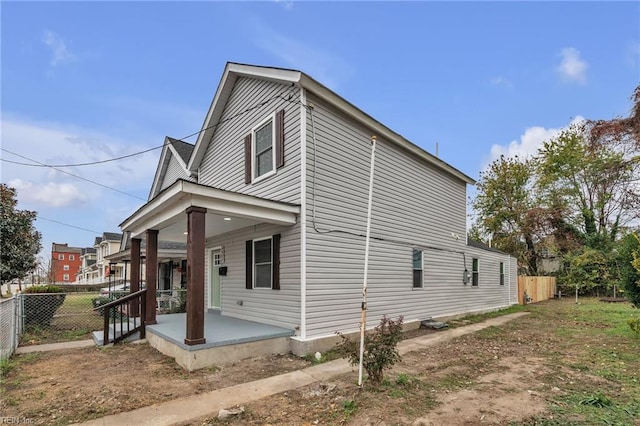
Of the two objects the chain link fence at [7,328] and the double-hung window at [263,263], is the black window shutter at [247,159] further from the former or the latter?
the chain link fence at [7,328]

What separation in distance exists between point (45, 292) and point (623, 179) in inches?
1028

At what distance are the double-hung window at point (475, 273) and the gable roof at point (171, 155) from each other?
1064 cm

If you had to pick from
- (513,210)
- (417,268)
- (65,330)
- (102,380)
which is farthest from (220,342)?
(513,210)

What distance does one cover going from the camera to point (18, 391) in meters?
4.93

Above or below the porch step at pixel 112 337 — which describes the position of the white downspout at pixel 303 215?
above

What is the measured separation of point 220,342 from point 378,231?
14.7 feet

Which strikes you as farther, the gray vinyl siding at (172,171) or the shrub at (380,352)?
the gray vinyl siding at (172,171)

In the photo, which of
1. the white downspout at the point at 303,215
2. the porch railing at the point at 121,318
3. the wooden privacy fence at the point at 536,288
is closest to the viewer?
the white downspout at the point at 303,215

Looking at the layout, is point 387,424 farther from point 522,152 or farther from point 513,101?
point 522,152

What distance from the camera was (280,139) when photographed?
307 inches

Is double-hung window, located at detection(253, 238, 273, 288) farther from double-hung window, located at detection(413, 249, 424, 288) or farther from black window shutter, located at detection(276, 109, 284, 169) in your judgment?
double-hung window, located at detection(413, 249, 424, 288)

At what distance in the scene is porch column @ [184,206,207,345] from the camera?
5848mm

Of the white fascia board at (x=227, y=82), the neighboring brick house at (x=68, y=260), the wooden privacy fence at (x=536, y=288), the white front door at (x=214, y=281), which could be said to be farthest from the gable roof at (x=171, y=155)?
the neighboring brick house at (x=68, y=260)

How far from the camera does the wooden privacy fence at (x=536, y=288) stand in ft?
61.3
